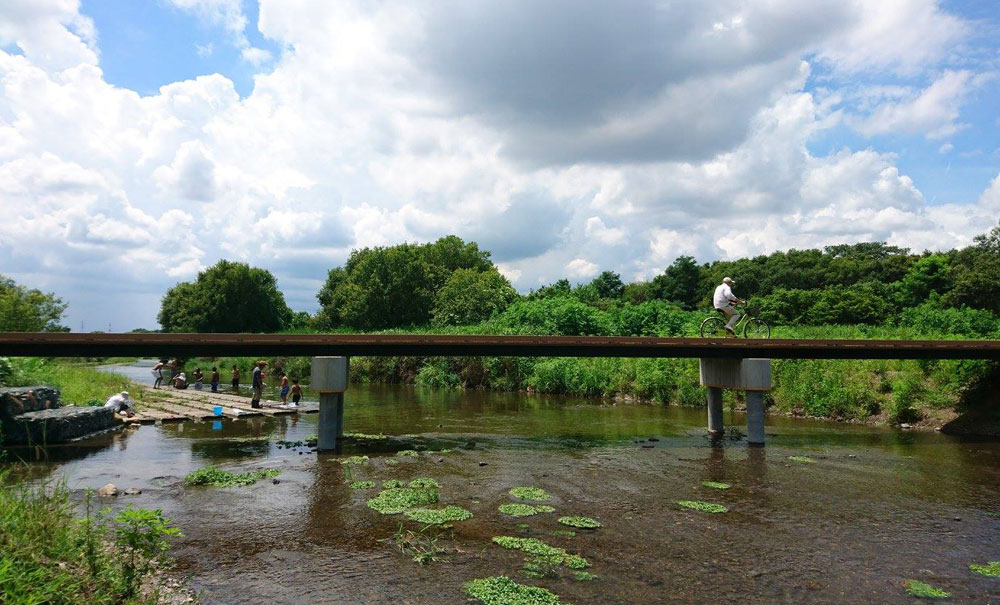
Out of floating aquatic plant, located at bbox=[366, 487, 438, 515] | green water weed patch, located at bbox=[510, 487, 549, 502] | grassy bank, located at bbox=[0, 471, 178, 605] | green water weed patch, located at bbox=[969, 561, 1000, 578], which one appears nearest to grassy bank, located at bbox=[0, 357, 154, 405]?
floating aquatic plant, located at bbox=[366, 487, 438, 515]

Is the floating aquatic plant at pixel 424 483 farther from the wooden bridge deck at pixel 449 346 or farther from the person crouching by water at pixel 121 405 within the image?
the person crouching by water at pixel 121 405

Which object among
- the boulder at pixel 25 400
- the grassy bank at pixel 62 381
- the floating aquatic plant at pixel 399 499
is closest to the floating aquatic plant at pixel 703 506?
the floating aquatic plant at pixel 399 499

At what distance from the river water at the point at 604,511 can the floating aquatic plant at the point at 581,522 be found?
367 mm

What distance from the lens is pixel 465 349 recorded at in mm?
20297

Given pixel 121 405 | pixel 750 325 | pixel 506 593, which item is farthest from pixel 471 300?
pixel 506 593

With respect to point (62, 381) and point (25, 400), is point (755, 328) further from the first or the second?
point (62, 381)

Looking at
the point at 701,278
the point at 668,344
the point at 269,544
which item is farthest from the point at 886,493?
the point at 701,278

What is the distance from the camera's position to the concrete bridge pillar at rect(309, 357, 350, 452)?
756 inches

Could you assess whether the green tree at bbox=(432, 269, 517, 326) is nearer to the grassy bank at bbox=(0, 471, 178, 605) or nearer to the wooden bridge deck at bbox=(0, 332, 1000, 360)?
the wooden bridge deck at bbox=(0, 332, 1000, 360)

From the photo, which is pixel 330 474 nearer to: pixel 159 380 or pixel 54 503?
pixel 54 503

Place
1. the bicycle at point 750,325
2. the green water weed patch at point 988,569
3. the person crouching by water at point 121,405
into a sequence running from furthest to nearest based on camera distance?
the person crouching by water at point 121,405, the bicycle at point 750,325, the green water weed patch at point 988,569

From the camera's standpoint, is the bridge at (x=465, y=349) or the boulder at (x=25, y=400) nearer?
the bridge at (x=465, y=349)

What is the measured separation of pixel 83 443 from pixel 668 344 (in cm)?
2229

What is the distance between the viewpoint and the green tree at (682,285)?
88144 mm
